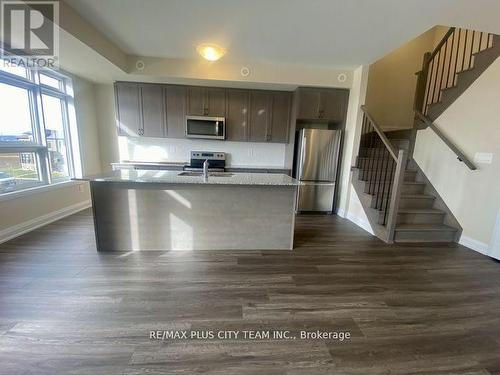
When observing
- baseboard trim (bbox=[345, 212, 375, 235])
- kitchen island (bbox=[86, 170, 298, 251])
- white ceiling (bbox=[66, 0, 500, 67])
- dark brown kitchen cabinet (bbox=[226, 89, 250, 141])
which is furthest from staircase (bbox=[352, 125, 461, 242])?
dark brown kitchen cabinet (bbox=[226, 89, 250, 141])

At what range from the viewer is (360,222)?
379 centimetres

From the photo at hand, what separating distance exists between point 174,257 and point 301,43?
10.7 feet

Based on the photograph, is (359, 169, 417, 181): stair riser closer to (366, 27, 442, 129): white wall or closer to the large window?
(366, 27, 442, 129): white wall

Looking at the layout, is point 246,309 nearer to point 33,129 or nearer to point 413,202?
point 413,202

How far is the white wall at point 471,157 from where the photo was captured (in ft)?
9.20

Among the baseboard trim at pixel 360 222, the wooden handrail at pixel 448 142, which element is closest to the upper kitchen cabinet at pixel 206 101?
the baseboard trim at pixel 360 222

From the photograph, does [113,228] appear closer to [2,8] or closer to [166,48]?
[2,8]

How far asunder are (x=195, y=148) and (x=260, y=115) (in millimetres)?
1564

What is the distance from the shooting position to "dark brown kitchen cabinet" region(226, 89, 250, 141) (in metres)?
4.42

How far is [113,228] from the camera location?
2.59m

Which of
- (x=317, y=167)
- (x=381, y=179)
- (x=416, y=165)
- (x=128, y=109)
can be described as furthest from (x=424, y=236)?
(x=128, y=109)

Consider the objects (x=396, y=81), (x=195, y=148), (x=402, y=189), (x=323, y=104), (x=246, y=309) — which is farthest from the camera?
(x=195, y=148)

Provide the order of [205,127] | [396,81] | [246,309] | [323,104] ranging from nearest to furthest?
[246,309] < [323,104] < [205,127] < [396,81]

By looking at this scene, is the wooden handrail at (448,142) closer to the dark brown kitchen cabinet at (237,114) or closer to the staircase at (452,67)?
the staircase at (452,67)
